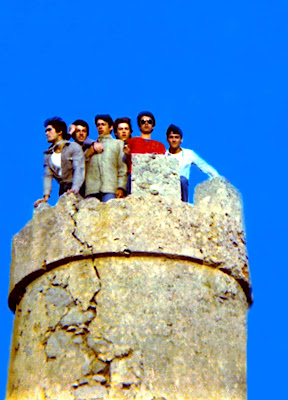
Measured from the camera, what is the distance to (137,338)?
881 centimetres

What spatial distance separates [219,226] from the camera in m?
9.69

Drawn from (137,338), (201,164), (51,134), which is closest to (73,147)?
(51,134)

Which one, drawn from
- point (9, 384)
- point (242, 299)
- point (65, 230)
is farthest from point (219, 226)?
point (9, 384)

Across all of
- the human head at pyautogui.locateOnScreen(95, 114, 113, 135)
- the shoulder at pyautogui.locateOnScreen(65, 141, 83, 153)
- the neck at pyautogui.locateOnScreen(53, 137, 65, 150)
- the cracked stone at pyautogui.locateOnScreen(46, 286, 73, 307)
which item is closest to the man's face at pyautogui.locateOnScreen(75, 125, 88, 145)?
the human head at pyautogui.locateOnScreen(95, 114, 113, 135)

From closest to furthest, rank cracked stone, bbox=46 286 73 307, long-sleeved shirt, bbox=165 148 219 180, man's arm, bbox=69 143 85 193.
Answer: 1. cracked stone, bbox=46 286 73 307
2. man's arm, bbox=69 143 85 193
3. long-sleeved shirt, bbox=165 148 219 180

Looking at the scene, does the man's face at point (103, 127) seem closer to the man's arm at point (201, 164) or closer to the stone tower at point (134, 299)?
the man's arm at point (201, 164)

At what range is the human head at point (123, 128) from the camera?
10.8m

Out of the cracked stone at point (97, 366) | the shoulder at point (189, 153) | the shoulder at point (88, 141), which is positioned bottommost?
the cracked stone at point (97, 366)

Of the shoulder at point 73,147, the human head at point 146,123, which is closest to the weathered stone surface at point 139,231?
the shoulder at point 73,147

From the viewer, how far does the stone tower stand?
28.8 feet

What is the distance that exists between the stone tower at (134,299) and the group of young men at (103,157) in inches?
22.5

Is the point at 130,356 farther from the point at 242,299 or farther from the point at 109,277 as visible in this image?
the point at 242,299

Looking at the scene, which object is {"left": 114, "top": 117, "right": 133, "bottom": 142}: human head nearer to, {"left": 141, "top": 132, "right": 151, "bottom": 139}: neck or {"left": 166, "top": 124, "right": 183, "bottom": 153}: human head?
{"left": 141, "top": 132, "right": 151, "bottom": 139}: neck

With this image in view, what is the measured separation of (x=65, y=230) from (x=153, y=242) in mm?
880
